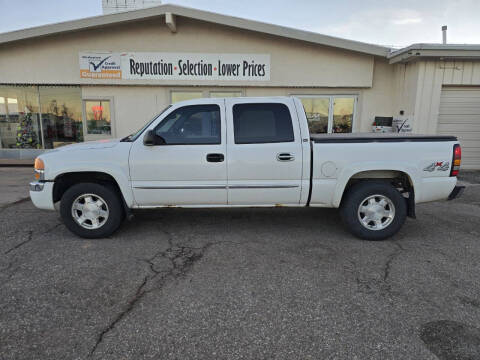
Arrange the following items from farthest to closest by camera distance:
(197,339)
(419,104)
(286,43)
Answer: (286,43)
(419,104)
(197,339)

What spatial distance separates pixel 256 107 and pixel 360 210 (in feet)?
6.86

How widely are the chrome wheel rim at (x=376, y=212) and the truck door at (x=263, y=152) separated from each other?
97cm

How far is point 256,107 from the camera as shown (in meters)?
4.40

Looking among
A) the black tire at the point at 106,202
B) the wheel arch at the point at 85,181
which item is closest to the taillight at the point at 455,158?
the wheel arch at the point at 85,181

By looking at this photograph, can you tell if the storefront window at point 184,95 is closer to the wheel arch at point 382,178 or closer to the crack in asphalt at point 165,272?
the crack in asphalt at point 165,272

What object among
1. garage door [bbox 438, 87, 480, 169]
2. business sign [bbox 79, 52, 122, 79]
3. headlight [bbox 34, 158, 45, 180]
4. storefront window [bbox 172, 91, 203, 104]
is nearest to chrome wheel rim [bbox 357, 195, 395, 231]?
headlight [bbox 34, 158, 45, 180]

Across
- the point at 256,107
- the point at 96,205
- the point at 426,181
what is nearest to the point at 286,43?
the point at 256,107

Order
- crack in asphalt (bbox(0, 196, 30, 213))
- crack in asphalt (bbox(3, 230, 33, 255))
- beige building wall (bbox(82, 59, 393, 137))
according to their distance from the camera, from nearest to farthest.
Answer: crack in asphalt (bbox(3, 230, 33, 255))
crack in asphalt (bbox(0, 196, 30, 213))
beige building wall (bbox(82, 59, 393, 137))

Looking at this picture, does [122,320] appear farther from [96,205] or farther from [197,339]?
[96,205]

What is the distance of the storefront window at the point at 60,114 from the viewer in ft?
35.4

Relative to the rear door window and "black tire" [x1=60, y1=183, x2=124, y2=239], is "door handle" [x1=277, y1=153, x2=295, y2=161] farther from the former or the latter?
"black tire" [x1=60, y1=183, x2=124, y2=239]

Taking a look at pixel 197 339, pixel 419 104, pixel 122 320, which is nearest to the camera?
pixel 197 339

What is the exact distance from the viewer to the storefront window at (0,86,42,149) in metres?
11.0

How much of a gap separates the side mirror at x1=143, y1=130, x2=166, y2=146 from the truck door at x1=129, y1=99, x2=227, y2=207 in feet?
0.25
